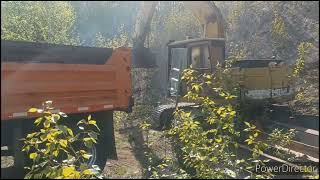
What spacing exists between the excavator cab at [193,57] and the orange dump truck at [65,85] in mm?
2237

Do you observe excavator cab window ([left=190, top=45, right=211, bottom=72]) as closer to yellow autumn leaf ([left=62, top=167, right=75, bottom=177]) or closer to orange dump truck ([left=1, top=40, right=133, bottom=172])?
orange dump truck ([left=1, top=40, right=133, bottom=172])

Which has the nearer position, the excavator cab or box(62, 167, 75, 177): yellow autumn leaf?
box(62, 167, 75, 177): yellow autumn leaf

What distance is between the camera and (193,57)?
27.2ft

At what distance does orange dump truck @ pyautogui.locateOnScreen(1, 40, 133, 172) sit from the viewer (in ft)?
15.2

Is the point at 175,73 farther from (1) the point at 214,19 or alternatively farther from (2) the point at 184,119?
(2) the point at 184,119

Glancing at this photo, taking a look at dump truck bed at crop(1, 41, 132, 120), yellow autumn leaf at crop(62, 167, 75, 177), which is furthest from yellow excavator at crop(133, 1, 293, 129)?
yellow autumn leaf at crop(62, 167, 75, 177)

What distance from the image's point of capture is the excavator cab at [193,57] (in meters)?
7.95

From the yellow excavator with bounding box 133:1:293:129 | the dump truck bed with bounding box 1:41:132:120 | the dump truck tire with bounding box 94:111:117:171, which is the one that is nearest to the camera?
the dump truck bed with bounding box 1:41:132:120

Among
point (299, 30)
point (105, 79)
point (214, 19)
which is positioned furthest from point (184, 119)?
point (299, 30)

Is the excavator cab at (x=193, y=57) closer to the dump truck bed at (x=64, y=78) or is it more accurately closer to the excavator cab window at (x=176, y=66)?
the excavator cab window at (x=176, y=66)

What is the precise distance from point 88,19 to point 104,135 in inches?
559

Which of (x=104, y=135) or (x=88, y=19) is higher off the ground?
(x=88, y=19)

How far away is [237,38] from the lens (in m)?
15.2

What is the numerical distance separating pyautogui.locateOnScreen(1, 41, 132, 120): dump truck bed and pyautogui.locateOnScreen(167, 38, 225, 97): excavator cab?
2.18 meters
